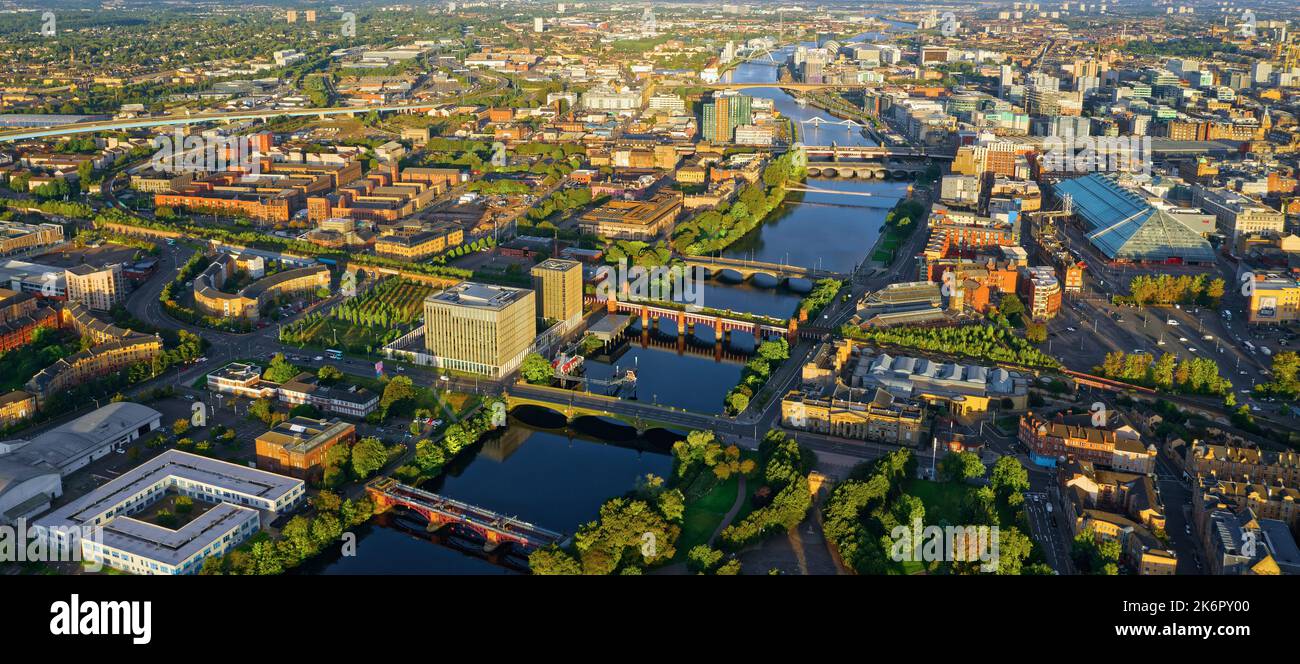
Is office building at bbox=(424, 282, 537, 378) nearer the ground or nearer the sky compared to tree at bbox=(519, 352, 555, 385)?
nearer the sky

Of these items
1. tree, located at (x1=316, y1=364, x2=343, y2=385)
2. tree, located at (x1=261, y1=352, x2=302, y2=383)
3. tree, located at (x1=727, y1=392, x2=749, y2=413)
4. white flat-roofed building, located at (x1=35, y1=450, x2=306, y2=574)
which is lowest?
white flat-roofed building, located at (x1=35, y1=450, x2=306, y2=574)

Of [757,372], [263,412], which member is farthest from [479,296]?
[757,372]

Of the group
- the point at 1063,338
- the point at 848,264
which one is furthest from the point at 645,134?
the point at 1063,338

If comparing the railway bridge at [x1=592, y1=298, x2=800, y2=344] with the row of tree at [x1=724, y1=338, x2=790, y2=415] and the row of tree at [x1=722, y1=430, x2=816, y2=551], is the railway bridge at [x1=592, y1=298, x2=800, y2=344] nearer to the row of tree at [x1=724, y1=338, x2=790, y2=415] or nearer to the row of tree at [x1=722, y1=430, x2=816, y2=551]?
the row of tree at [x1=724, y1=338, x2=790, y2=415]

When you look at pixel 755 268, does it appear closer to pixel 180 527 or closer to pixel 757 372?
pixel 757 372

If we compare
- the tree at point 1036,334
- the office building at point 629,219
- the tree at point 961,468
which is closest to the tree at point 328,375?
the tree at point 961,468

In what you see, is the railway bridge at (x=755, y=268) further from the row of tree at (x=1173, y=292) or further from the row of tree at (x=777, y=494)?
the row of tree at (x=777, y=494)

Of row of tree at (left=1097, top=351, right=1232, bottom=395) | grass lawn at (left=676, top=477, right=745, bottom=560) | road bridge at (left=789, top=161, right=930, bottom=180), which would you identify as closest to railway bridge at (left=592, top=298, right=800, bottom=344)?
row of tree at (left=1097, top=351, right=1232, bottom=395)
